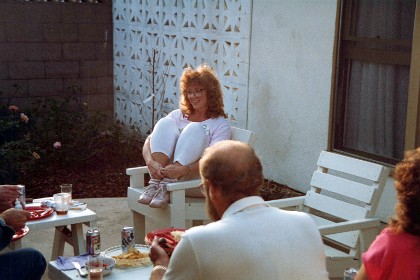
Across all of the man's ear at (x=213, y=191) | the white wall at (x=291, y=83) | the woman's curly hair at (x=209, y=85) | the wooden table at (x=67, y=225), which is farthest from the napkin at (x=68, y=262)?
the white wall at (x=291, y=83)

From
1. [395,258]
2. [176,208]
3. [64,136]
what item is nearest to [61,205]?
[176,208]

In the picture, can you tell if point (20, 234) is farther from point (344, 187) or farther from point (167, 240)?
point (344, 187)

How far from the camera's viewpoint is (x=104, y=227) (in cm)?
624

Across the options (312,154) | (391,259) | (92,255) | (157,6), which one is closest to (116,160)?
(157,6)

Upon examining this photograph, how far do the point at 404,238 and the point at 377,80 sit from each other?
3.62 meters

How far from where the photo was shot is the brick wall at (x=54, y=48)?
9219 mm

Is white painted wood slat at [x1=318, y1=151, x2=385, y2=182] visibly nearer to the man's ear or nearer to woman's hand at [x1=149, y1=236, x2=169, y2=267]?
woman's hand at [x1=149, y1=236, x2=169, y2=267]

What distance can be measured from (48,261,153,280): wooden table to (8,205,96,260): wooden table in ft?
2.53

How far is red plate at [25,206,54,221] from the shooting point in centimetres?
451

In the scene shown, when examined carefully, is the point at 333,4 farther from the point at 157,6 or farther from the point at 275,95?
the point at 157,6

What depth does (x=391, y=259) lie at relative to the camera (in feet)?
9.07

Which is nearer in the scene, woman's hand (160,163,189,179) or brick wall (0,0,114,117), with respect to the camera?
woman's hand (160,163,189,179)

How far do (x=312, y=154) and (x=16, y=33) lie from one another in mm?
4403

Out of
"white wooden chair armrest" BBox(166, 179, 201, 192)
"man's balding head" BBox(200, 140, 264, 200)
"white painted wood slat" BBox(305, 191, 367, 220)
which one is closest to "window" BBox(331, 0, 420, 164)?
→ "white painted wood slat" BBox(305, 191, 367, 220)
